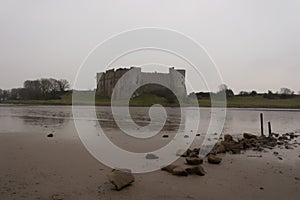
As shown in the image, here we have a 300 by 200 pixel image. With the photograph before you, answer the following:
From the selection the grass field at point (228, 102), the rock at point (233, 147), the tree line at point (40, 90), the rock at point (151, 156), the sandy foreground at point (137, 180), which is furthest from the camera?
the tree line at point (40, 90)

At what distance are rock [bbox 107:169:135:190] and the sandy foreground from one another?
0.16m

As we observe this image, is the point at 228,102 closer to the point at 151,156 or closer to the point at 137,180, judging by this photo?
the point at 151,156

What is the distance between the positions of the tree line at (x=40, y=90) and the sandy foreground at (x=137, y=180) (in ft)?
382

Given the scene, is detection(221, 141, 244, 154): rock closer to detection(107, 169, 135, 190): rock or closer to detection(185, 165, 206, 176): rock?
detection(185, 165, 206, 176): rock

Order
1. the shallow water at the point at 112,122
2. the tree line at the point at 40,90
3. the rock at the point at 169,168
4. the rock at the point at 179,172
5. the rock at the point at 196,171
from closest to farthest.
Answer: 1. the rock at the point at 179,172
2. the rock at the point at 196,171
3. the rock at the point at 169,168
4. the shallow water at the point at 112,122
5. the tree line at the point at 40,90

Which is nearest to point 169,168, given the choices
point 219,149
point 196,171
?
point 196,171

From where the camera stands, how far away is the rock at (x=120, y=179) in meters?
8.95

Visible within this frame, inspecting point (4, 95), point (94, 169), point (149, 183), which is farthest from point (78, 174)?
point (4, 95)

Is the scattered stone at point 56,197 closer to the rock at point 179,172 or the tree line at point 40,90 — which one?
the rock at point 179,172

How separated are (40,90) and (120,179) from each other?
423ft

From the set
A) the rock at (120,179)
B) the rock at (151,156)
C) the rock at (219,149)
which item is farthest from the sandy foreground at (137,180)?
the rock at (219,149)

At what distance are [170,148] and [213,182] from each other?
22.7 feet

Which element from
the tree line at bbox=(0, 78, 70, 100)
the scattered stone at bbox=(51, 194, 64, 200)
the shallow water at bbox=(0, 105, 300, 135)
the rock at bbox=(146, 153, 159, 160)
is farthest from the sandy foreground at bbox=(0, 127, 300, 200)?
the tree line at bbox=(0, 78, 70, 100)

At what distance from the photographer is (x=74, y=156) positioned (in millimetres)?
13945
